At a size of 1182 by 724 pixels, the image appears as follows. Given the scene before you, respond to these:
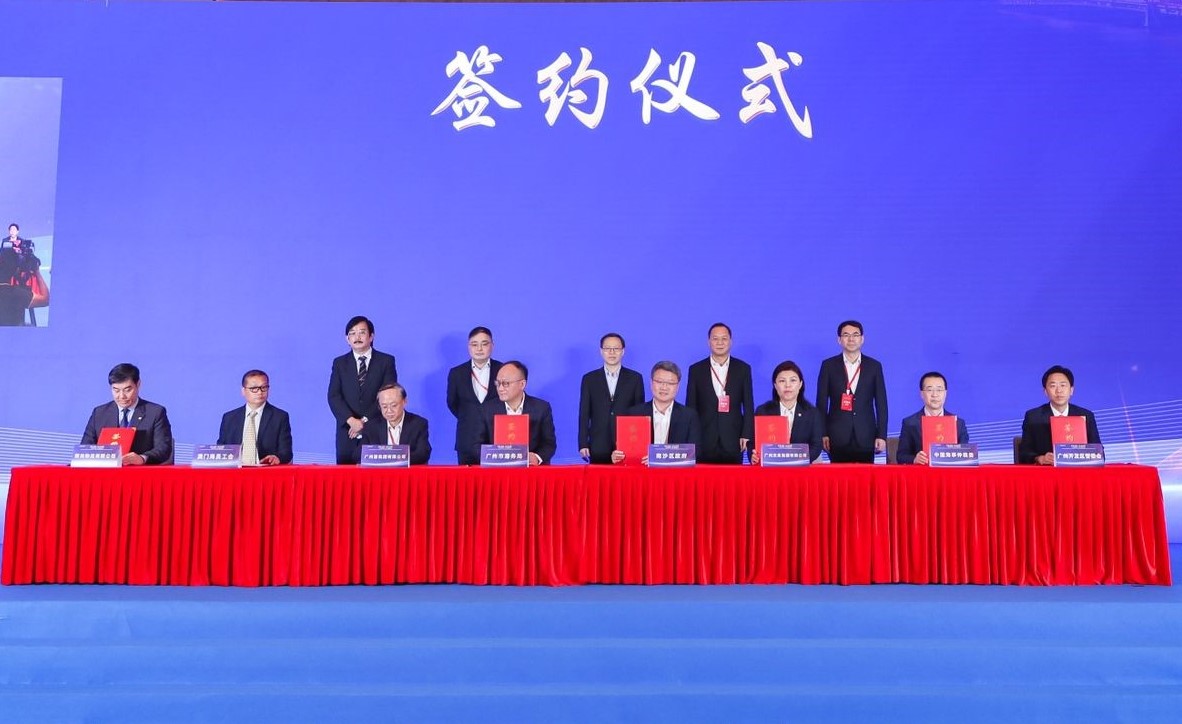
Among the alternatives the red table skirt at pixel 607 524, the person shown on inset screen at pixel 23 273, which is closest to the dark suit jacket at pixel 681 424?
the red table skirt at pixel 607 524

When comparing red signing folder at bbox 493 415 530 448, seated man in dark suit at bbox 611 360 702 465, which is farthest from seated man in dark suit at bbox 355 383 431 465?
seated man in dark suit at bbox 611 360 702 465

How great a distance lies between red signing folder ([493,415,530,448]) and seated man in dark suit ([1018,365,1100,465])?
194cm

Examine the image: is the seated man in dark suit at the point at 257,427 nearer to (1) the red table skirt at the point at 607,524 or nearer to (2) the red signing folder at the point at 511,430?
(1) the red table skirt at the point at 607,524

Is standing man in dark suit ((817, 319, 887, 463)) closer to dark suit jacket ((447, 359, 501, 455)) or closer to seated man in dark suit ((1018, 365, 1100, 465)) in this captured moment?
seated man in dark suit ((1018, 365, 1100, 465))

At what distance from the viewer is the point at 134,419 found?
3500mm

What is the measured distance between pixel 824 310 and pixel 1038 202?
4.33ft

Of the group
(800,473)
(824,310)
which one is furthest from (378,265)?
(800,473)

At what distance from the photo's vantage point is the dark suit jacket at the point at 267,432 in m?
3.60

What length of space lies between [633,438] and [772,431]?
49cm

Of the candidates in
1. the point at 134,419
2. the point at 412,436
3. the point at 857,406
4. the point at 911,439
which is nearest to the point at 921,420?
the point at 911,439

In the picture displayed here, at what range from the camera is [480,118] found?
197 inches
